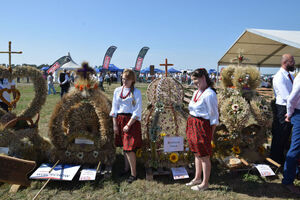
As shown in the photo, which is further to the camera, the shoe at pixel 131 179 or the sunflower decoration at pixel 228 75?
the sunflower decoration at pixel 228 75

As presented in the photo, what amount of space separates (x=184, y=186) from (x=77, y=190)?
64.7 inches

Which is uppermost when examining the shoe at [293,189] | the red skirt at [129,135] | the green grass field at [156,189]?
the red skirt at [129,135]

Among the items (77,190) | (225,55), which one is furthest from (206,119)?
(225,55)

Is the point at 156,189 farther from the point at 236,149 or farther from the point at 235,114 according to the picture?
the point at 235,114


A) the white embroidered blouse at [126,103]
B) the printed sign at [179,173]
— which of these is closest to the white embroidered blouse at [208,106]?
the white embroidered blouse at [126,103]

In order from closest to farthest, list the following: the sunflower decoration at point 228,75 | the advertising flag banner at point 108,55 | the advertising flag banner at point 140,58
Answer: the sunflower decoration at point 228,75, the advertising flag banner at point 140,58, the advertising flag banner at point 108,55

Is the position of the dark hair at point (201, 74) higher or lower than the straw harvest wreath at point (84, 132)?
higher

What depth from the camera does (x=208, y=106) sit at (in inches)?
114

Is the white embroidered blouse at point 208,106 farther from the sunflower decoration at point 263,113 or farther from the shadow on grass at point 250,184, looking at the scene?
the sunflower decoration at point 263,113

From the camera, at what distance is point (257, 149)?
4078mm

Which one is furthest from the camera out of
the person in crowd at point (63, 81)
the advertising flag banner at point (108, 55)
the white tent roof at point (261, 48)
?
the advertising flag banner at point (108, 55)

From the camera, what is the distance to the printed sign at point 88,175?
328cm

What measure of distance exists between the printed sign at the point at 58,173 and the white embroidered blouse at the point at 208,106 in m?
2.12

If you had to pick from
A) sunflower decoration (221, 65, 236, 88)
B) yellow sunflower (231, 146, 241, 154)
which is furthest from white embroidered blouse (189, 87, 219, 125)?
sunflower decoration (221, 65, 236, 88)
